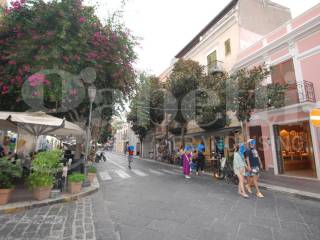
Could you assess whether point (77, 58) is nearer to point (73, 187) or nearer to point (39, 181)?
point (39, 181)

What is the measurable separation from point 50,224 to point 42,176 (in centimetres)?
196

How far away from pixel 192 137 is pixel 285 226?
17.4m

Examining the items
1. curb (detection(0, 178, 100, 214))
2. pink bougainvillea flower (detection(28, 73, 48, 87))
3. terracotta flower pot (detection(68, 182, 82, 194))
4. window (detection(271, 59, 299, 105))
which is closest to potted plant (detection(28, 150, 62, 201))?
curb (detection(0, 178, 100, 214))

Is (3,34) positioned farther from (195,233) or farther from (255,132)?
(255,132)

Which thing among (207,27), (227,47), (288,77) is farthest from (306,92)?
(207,27)

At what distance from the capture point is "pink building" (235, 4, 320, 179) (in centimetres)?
997

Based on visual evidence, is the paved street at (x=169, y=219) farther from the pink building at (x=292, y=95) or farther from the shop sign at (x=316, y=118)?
the pink building at (x=292, y=95)

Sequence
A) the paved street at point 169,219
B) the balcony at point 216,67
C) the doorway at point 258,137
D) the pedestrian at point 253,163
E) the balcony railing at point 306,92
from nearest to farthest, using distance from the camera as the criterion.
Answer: the paved street at point 169,219
the pedestrian at point 253,163
the balcony railing at point 306,92
the doorway at point 258,137
the balcony at point 216,67

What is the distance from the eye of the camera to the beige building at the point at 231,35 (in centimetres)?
1529

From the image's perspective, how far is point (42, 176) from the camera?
5.34 m

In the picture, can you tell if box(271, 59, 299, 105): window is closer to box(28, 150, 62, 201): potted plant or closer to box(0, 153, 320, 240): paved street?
box(0, 153, 320, 240): paved street

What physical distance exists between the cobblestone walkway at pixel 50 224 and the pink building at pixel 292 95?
10.9 metres

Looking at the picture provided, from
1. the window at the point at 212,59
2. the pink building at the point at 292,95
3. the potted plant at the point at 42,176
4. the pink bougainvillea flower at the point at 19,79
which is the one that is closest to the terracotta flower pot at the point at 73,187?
the potted plant at the point at 42,176

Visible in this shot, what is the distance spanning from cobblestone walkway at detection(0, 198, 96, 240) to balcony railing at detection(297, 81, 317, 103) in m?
10.9
